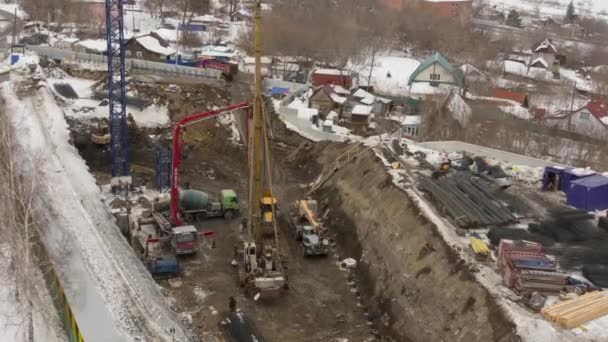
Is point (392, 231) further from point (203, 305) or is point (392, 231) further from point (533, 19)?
point (533, 19)

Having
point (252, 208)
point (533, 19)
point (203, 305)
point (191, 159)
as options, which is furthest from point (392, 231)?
point (533, 19)

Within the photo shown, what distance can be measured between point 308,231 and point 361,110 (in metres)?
15.6

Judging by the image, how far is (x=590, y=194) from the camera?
24.5 meters

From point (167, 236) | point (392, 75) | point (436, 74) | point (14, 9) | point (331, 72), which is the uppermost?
point (14, 9)

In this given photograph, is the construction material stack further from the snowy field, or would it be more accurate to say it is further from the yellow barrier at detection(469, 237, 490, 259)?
the snowy field

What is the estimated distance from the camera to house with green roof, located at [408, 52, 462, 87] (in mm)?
52094

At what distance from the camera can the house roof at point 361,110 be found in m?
39.3

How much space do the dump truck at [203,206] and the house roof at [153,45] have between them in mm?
29829

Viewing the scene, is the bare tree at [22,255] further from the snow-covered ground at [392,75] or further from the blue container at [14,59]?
the snow-covered ground at [392,75]

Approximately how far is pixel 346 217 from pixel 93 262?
450 inches

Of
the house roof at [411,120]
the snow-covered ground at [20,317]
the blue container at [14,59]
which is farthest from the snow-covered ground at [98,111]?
the snow-covered ground at [20,317]

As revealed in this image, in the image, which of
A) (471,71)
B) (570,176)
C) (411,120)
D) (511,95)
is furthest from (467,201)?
(471,71)

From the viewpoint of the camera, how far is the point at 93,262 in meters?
21.3

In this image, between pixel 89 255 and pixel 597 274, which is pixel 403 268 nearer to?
pixel 597 274
